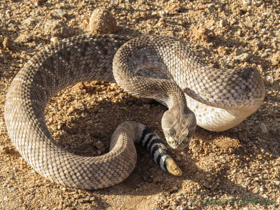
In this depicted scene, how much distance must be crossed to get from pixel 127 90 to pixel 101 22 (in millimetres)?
2195

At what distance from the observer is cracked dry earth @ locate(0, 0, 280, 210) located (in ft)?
15.2

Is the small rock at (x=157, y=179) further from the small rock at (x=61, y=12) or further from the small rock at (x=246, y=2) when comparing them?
the small rock at (x=246, y=2)

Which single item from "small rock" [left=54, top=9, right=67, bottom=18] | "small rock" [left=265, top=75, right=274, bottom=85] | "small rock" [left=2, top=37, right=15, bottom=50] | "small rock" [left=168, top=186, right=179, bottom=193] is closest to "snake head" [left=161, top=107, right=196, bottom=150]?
"small rock" [left=168, top=186, right=179, bottom=193]

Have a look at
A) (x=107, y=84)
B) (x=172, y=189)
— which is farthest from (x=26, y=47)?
(x=172, y=189)

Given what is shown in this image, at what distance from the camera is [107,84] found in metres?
6.87

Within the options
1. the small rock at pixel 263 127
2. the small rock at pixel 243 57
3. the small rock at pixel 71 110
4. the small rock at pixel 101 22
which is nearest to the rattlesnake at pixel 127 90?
the small rock at pixel 71 110

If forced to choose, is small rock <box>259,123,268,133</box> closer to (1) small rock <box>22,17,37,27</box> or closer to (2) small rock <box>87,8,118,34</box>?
(2) small rock <box>87,8,118,34</box>

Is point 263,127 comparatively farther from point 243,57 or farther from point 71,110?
point 71,110

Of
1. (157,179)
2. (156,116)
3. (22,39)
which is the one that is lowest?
(157,179)

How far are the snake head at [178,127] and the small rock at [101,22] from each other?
2899 mm

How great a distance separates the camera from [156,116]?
6.09 metres

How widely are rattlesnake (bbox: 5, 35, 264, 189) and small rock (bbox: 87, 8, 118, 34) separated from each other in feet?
1.80

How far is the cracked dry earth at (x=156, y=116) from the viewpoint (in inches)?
183

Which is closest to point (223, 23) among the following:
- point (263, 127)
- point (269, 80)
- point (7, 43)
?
point (269, 80)
